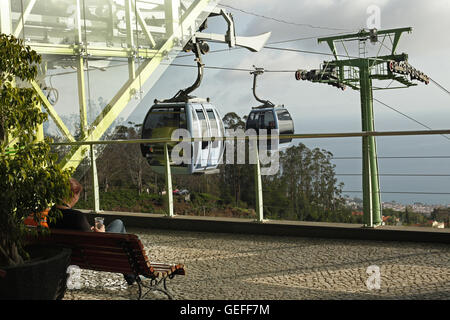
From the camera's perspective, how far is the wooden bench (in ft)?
11.1

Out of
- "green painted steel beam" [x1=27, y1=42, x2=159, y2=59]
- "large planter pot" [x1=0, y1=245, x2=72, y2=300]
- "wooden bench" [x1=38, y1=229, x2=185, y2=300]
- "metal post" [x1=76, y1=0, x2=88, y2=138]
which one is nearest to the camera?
"large planter pot" [x1=0, y1=245, x2=72, y2=300]

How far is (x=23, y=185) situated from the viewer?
314 centimetres

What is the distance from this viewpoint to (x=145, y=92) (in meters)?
11.6

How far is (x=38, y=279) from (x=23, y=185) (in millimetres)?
564

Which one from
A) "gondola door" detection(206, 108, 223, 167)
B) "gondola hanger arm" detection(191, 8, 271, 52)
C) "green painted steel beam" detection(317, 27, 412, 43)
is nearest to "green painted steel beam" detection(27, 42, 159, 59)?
"gondola hanger arm" detection(191, 8, 271, 52)

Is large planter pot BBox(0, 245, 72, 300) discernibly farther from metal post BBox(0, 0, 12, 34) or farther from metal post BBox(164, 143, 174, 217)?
metal post BBox(0, 0, 12, 34)

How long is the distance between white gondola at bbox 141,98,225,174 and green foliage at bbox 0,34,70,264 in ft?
33.5

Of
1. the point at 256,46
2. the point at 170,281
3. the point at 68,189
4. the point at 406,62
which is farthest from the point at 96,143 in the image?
the point at 406,62

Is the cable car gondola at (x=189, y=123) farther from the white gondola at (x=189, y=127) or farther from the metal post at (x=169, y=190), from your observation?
the metal post at (x=169, y=190)

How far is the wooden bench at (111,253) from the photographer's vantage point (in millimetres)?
3387

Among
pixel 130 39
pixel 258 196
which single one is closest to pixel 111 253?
pixel 258 196

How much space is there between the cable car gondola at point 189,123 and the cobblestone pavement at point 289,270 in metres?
8.03

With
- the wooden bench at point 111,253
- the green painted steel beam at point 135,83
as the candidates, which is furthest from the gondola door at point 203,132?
the wooden bench at point 111,253
